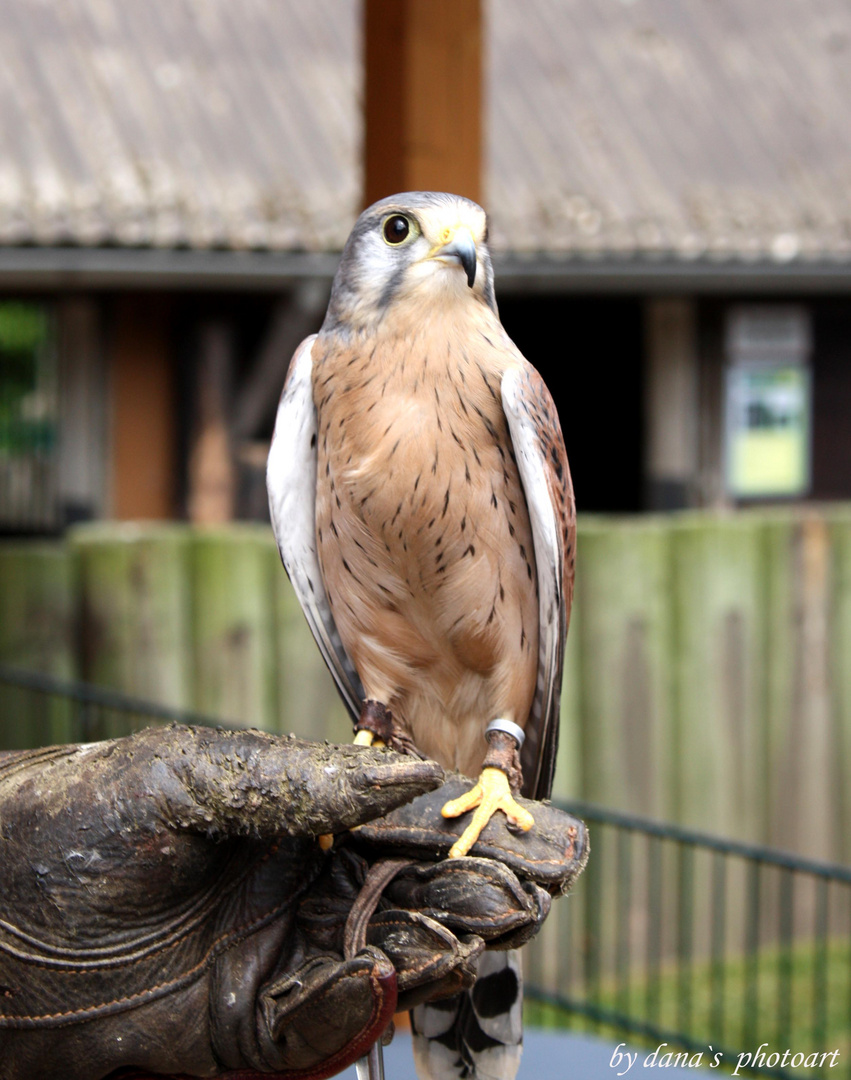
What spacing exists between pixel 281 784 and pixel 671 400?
6119 millimetres

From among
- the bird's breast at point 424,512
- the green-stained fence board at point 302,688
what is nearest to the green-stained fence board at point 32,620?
the green-stained fence board at point 302,688

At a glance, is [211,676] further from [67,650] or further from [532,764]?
[532,764]

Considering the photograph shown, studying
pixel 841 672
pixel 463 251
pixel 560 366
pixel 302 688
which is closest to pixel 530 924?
pixel 463 251

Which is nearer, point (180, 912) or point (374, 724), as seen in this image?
point (180, 912)

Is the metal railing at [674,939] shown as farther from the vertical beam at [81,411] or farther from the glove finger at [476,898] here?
the glove finger at [476,898]

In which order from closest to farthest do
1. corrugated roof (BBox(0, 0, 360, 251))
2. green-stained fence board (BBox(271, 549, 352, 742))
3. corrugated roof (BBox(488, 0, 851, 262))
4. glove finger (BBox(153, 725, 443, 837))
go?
1. glove finger (BBox(153, 725, 443, 837))
2. green-stained fence board (BBox(271, 549, 352, 742))
3. corrugated roof (BBox(0, 0, 360, 251))
4. corrugated roof (BBox(488, 0, 851, 262))

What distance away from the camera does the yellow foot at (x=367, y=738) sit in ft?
7.25

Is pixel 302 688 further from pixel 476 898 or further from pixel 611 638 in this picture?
pixel 476 898

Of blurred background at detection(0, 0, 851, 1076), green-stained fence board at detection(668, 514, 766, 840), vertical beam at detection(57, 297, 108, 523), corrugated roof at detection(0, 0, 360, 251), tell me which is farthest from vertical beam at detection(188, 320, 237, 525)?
green-stained fence board at detection(668, 514, 766, 840)

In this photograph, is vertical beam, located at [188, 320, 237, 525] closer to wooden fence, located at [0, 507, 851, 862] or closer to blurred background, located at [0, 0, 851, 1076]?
blurred background, located at [0, 0, 851, 1076]

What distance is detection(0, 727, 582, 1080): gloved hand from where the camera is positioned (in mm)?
1857

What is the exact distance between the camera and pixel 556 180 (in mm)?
7270

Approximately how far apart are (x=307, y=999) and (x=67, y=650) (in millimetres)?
3999

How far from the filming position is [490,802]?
2.03 m
